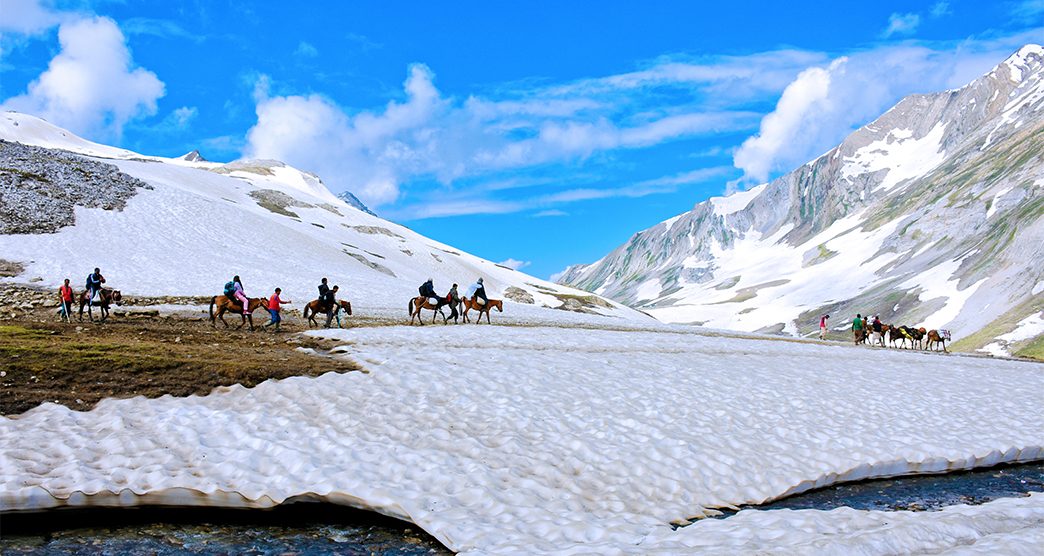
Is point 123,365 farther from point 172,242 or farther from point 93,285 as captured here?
point 172,242

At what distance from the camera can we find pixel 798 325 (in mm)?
181750

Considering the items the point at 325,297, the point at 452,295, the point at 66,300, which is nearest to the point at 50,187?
the point at 66,300

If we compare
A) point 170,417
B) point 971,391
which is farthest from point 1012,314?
point 170,417

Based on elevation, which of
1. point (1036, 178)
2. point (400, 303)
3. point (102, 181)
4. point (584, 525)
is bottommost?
point (584, 525)

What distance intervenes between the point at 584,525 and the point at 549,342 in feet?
68.3

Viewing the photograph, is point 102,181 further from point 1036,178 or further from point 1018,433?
point 1036,178

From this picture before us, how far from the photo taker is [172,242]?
218 feet

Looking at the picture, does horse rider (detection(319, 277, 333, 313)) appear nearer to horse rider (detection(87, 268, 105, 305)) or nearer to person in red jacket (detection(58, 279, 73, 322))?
horse rider (detection(87, 268, 105, 305))

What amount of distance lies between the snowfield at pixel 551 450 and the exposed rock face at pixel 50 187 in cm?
5258

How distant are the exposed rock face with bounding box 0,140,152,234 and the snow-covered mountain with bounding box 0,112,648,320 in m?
0.13

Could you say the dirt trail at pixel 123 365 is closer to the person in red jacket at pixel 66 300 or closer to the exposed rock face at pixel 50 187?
the person in red jacket at pixel 66 300

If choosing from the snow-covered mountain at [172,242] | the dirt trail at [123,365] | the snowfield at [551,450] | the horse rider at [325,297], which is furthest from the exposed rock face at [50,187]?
the snowfield at [551,450]

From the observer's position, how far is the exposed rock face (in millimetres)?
61312

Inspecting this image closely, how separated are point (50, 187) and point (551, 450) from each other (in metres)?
73.6
